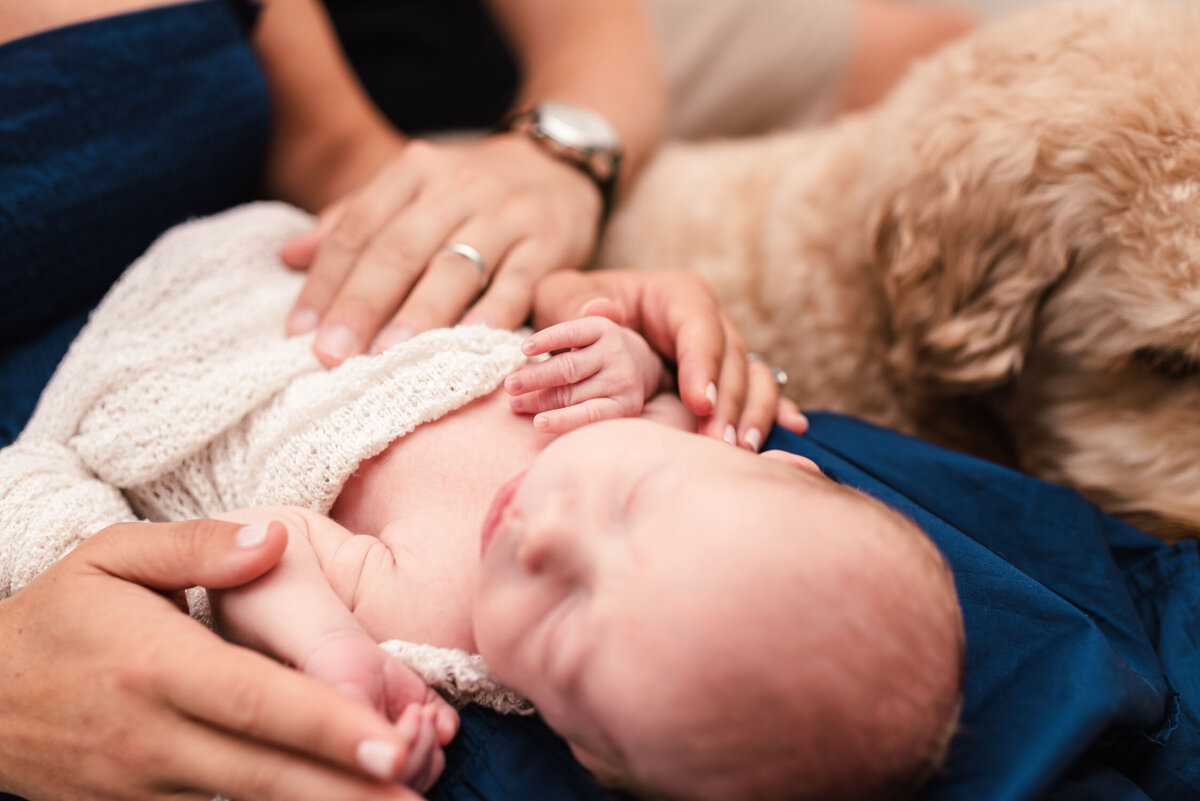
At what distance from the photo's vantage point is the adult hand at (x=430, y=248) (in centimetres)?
103

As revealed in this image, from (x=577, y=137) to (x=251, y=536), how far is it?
3.18 feet

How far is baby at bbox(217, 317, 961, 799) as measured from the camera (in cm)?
60

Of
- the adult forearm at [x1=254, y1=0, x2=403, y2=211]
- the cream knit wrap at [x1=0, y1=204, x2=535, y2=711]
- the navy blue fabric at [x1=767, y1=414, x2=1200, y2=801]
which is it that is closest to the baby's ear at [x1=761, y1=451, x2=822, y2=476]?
the navy blue fabric at [x1=767, y1=414, x2=1200, y2=801]

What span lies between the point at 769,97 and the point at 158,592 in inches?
79.5

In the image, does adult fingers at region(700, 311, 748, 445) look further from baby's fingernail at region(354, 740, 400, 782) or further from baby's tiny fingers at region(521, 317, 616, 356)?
baby's fingernail at region(354, 740, 400, 782)

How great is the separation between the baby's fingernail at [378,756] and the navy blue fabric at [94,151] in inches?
28.8

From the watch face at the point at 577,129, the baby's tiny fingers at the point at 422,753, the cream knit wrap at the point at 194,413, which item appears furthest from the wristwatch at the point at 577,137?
the baby's tiny fingers at the point at 422,753

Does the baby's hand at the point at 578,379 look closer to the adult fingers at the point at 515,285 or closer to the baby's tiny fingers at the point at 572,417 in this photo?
the baby's tiny fingers at the point at 572,417

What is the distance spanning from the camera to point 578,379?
0.85 m

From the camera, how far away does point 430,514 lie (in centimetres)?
84

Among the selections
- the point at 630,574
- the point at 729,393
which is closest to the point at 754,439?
the point at 729,393

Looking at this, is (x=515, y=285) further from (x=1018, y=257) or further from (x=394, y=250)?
(x=1018, y=257)

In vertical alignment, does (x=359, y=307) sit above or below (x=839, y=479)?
above

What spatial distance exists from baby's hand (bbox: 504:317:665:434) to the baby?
6 cm
